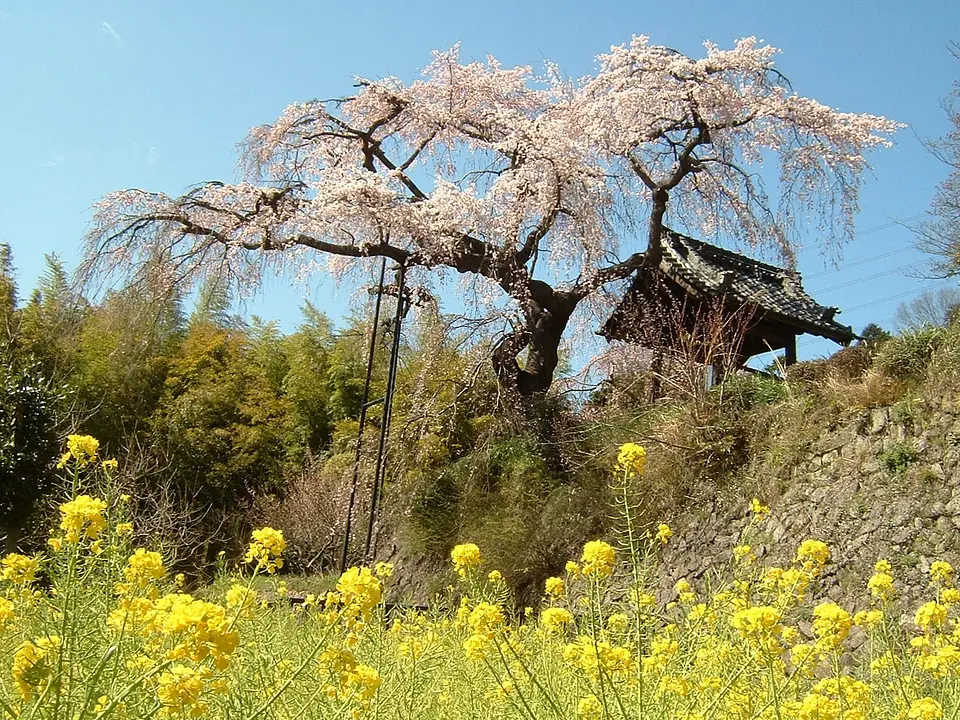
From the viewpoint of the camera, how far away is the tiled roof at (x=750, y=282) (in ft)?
36.0

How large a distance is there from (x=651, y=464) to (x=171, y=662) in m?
7.06

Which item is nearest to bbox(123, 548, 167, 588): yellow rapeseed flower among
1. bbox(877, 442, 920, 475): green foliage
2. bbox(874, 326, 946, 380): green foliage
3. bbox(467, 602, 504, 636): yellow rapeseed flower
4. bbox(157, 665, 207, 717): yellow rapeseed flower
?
bbox(467, 602, 504, 636): yellow rapeseed flower

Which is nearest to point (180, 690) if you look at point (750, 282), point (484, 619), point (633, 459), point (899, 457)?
point (484, 619)

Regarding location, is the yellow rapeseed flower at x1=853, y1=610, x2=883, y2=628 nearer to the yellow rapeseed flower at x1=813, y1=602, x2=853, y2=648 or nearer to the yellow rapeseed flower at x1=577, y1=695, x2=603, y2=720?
the yellow rapeseed flower at x1=813, y1=602, x2=853, y2=648

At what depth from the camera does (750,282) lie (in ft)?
38.5

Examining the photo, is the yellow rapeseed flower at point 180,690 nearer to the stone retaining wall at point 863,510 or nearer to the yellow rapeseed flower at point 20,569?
the yellow rapeseed flower at point 20,569

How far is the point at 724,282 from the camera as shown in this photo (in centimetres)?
1085

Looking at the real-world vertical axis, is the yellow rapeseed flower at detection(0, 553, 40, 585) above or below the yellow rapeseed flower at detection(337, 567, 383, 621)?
below

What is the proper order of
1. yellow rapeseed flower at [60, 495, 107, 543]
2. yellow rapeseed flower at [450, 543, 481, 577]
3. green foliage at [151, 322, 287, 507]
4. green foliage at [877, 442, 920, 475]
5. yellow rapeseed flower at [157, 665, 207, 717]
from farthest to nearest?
green foliage at [151, 322, 287, 507], green foliage at [877, 442, 920, 475], yellow rapeseed flower at [450, 543, 481, 577], yellow rapeseed flower at [60, 495, 107, 543], yellow rapeseed flower at [157, 665, 207, 717]

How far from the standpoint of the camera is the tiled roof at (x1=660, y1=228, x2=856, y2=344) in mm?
10969

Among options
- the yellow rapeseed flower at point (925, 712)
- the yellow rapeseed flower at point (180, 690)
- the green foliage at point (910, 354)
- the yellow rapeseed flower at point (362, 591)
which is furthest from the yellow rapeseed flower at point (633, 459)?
the green foliage at point (910, 354)

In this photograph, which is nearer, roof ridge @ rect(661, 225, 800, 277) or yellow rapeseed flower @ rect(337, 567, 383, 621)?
yellow rapeseed flower @ rect(337, 567, 383, 621)

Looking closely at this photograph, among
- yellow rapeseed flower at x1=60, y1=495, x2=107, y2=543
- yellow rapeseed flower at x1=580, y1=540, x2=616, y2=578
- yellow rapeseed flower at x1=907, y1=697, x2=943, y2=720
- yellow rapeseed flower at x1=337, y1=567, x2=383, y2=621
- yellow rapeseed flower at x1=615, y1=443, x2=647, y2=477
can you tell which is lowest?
yellow rapeseed flower at x1=907, y1=697, x2=943, y2=720

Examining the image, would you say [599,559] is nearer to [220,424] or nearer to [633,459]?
[633,459]
